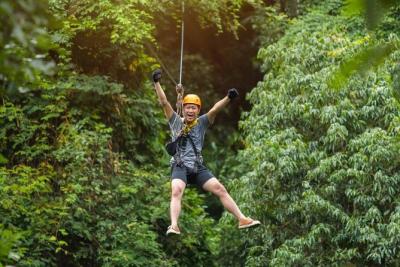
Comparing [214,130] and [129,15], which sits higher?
[129,15]

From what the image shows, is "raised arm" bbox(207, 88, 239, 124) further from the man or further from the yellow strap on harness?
the yellow strap on harness

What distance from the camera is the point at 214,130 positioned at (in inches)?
853

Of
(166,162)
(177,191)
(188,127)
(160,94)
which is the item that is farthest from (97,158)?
(160,94)

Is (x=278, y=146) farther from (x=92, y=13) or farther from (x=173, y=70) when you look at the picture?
(x=173, y=70)

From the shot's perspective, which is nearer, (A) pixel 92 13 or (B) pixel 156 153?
(A) pixel 92 13

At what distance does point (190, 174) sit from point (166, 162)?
5423 mm

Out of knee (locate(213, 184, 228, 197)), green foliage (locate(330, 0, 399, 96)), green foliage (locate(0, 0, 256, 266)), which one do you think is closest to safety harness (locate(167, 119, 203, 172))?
knee (locate(213, 184, 228, 197))

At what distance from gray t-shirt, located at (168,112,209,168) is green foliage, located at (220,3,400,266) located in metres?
2.78

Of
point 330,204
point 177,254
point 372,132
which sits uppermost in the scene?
point 372,132

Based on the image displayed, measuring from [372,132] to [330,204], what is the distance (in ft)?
3.42

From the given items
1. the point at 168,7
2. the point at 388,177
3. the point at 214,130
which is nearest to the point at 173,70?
the point at 214,130

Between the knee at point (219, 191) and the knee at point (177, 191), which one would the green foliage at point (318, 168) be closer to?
the knee at point (219, 191)

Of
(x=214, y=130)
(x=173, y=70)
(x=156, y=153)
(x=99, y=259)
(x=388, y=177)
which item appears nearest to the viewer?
(x=388, y=177)

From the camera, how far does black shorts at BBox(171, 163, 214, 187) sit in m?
9.51
